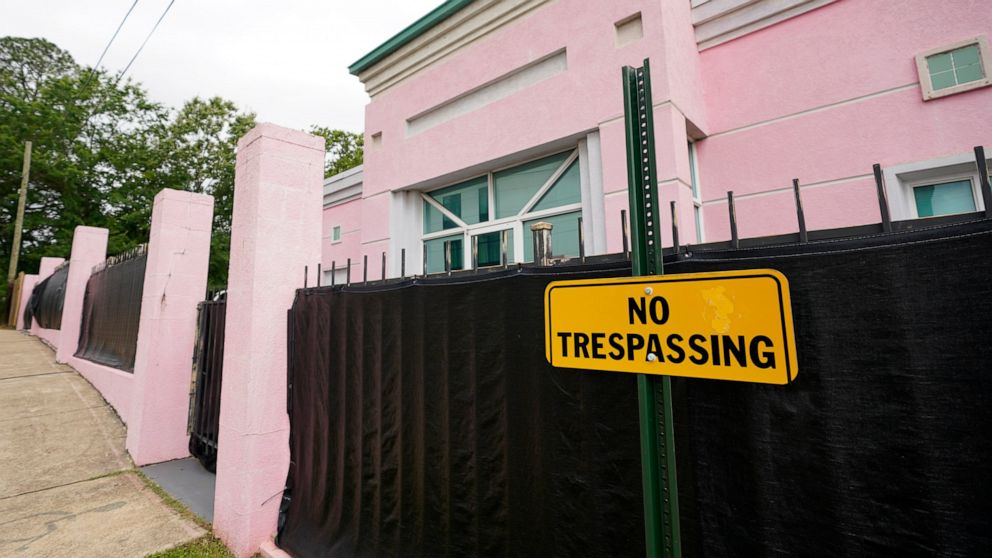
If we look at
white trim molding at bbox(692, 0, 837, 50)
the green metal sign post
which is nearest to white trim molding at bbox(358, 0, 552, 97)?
white trim molding at bbox(692, 0, 837, 50)

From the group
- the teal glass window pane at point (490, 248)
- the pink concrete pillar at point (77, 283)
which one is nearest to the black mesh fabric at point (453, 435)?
the teal glass window pane at point (490, 248)

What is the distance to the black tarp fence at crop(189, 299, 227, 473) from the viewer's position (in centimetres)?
450

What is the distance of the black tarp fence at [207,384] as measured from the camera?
14.8 ft

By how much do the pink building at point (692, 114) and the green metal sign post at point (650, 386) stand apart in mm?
1936

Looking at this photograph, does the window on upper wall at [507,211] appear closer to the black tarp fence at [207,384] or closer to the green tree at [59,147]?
the black tarp fence at [207,384]

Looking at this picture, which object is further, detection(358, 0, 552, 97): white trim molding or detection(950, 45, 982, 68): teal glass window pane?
detection(358, 0, 552, 97): white trim molding

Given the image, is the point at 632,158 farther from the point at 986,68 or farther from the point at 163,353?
the point at 163,353

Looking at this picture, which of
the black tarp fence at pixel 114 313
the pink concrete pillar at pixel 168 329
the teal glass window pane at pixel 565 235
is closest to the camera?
the pink concrete pillar at pixel 168 329

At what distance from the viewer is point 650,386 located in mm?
1071

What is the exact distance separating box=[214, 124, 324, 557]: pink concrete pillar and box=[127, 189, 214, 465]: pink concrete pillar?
86.8 inches

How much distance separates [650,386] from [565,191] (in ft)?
15.2

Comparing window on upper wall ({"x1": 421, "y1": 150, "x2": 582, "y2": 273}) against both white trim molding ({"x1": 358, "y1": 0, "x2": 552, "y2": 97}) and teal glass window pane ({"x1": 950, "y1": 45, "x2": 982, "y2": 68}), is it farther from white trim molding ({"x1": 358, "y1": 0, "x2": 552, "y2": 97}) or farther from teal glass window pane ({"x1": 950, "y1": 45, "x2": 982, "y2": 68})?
teal glass window pane ({"x1": 950, "y1": 45, "x2": 982, "y2": 68})

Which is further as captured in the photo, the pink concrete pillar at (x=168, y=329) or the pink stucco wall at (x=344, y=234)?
the pink stucco wall at (x=344, y=234)

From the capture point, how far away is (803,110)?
449cm
